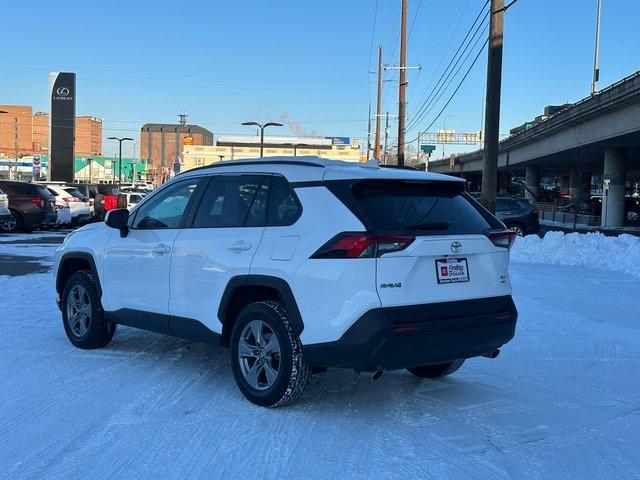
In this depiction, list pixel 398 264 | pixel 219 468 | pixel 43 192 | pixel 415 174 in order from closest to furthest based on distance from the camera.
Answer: pixel 219 468 < pixel 398 264 < pixel 415 174 < pixel 43 192

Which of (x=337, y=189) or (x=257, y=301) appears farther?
(x=257, y=301)

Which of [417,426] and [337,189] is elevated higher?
[337,189]

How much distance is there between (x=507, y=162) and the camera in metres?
57.6

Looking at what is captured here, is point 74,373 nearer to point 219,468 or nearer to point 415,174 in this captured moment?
point 219,468

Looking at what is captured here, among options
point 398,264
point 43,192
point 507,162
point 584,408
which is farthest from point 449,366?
point 507,162

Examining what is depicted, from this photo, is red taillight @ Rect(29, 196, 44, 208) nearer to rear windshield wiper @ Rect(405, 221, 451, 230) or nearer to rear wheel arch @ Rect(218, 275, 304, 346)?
rear wheel arch @ Rect(218, 275, 304, 346)

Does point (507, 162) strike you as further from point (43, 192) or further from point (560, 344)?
point (560, 344)

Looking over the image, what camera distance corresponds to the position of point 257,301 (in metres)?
4.98

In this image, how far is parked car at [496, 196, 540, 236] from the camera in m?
22.7

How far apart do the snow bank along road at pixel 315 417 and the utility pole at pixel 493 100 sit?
8.38 metres

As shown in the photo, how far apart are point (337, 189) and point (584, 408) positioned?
2.59m

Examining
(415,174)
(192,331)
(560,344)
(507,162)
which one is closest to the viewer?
(415,174)

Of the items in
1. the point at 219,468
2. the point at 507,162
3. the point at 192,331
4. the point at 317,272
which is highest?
the point at 507,162

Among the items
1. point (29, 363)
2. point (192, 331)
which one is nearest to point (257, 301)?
point (192, 331)
